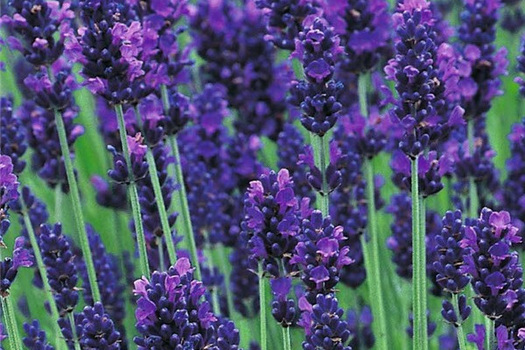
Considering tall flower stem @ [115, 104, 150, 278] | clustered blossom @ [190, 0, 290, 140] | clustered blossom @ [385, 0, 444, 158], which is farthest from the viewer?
clustered blossom @ [190, 0, 290, 140]

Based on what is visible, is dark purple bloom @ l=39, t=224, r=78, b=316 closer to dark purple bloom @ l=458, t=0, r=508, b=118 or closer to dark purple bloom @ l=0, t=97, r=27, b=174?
dark purple bloom @ l=0, t=97, r=27, b=174

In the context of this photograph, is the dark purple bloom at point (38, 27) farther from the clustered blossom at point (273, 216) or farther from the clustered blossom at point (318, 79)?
the clustered blossom at point (273, 216)

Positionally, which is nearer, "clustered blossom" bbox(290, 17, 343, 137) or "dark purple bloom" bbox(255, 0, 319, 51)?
"clustered blossom" bbox(290, 17, 343, 137)

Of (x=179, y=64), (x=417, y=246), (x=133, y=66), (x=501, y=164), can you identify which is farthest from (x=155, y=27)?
(x=501, y=164)

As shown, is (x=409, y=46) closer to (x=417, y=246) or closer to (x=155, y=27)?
(x=417, y=246)

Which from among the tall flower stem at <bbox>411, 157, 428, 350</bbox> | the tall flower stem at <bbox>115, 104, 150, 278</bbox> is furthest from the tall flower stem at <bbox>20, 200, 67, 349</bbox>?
the tall flower stem at <bbox>411, 157, 428, 350</bbox>

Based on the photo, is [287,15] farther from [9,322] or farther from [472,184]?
[9,322]
